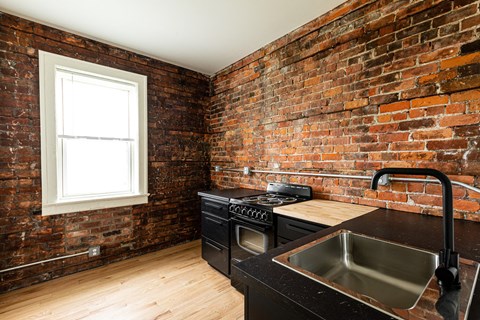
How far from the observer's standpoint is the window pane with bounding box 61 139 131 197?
2.65 metres

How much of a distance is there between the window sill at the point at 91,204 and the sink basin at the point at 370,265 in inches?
103

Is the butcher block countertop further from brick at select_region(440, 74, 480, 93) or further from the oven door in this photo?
brick at select_region(440, 74, 480, 93)

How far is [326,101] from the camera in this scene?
2287 mm

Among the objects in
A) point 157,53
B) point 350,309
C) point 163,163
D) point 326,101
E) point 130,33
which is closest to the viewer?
point 350,309

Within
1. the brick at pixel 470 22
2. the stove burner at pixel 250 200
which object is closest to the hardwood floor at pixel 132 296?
the stove burner at pixel 250 200

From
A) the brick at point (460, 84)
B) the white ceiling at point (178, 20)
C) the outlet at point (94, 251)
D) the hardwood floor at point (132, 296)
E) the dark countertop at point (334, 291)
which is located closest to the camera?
the dark countertop at point (334, 291)

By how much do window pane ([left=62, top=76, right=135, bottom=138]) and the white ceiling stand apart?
0.56 meters

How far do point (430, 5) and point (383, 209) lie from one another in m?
1.56

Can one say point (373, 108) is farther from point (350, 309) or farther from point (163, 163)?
point (163, 163)

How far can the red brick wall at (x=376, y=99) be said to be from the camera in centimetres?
154

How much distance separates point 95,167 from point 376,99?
315cm

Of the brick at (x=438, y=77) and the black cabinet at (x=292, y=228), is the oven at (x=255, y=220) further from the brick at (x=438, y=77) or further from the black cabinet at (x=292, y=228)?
the brick at (x=438, y=77)

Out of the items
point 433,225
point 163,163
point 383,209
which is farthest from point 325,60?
point 163,163

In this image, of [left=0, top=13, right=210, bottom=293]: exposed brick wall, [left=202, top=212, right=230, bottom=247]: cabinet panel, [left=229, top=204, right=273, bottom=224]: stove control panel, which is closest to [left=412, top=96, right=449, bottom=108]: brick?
[left=229, top=204, right=273, bottom=224]: stove control panel
